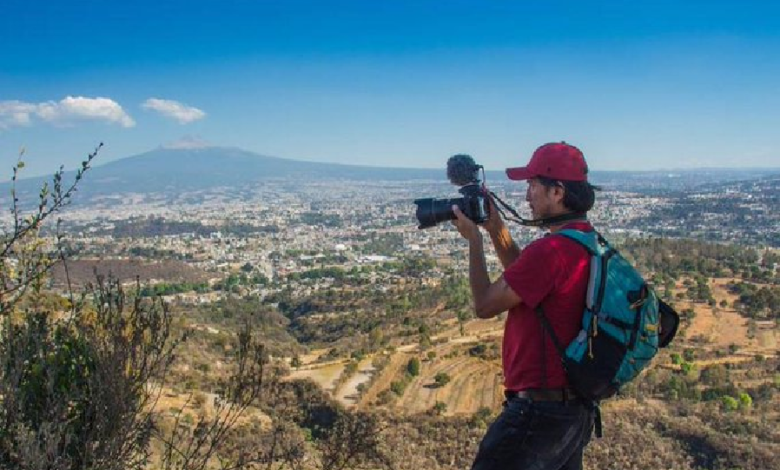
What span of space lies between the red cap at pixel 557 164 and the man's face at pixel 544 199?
0.04 metres

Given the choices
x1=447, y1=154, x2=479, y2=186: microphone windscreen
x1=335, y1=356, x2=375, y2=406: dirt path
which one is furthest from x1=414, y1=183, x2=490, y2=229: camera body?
x1=335, y1=356, x2=375, y2=406: dirt path

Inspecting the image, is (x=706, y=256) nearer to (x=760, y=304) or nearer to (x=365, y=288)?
(x=760, y=304)

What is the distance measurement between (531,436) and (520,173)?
0.85 m

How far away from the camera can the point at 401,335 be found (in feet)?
93.6

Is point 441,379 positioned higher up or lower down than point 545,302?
lower down

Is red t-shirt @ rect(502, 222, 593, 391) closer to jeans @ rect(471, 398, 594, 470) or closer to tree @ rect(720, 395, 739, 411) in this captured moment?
jeans @ rect(471, 398, 594, 470)

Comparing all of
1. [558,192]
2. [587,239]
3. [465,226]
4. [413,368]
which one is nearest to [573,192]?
[558,192]

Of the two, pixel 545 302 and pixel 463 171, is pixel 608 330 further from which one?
pixel 463 171

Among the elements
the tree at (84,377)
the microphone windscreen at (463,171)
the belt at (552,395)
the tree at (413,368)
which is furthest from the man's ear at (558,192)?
the tree at (413,368)

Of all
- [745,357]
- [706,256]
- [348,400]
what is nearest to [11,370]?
[348,400]

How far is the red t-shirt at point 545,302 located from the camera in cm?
191

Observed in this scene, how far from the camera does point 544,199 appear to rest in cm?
212

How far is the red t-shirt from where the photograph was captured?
6.28ft

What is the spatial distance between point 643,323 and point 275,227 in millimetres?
96106
